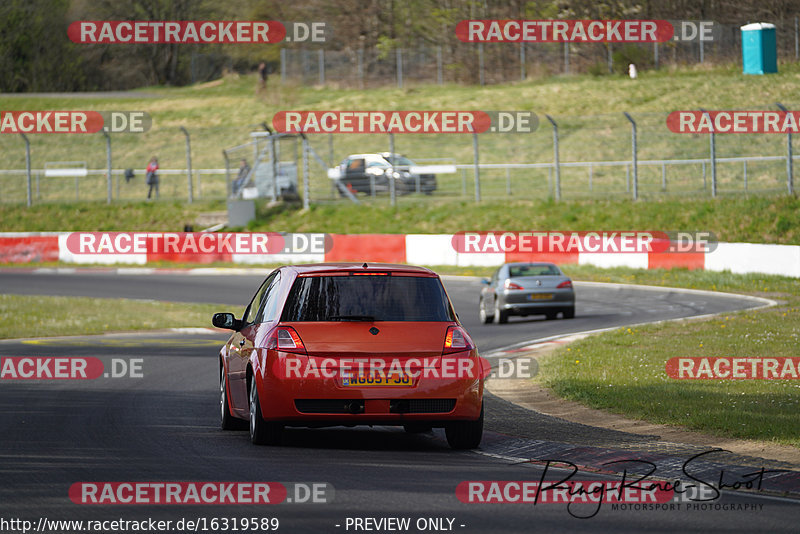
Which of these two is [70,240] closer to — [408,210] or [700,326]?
[408,210]

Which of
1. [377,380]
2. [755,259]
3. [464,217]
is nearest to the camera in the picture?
[377,380]

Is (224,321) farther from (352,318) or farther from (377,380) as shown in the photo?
(377,380)

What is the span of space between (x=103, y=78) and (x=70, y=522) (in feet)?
279

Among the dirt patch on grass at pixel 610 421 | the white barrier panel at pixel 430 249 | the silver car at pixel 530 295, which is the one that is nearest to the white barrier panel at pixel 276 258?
the white barrier panel at pixel 430 249

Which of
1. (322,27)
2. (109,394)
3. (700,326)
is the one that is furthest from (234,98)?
(109,394)

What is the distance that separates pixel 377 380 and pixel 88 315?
17.9 meters

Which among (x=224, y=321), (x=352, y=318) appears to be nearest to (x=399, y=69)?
(x=224, y=321)

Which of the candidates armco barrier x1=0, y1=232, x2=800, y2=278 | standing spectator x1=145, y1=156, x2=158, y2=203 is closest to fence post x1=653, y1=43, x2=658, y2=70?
standing spectator x1=145, y1=156, x2=158, y2=203

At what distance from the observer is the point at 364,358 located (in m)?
9.66

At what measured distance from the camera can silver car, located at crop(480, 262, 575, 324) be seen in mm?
24812

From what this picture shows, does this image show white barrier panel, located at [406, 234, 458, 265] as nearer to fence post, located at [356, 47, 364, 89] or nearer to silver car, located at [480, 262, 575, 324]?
silver car, located at [480, 262, 575, 324]

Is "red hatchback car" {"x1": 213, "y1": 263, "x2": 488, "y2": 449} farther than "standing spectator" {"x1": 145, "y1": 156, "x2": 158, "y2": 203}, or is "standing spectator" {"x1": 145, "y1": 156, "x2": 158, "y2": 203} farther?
"standing spectator" {"x1": 145, "y1": 156, "x2": 158, "y2": 203}

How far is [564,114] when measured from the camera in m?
53.7

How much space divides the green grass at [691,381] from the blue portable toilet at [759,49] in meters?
29.2
